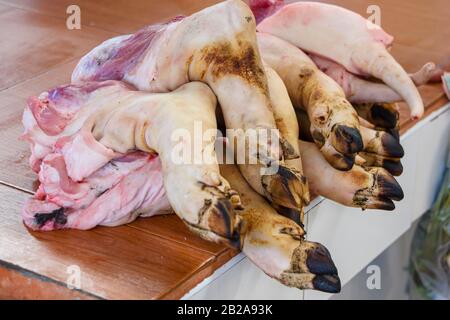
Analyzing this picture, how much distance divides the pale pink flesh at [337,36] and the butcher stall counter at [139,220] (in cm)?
22

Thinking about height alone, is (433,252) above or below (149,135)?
below

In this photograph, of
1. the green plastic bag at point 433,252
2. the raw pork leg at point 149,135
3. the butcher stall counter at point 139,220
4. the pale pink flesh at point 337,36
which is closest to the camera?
the raw pork leg at point 149,135

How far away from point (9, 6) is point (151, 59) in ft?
3.01

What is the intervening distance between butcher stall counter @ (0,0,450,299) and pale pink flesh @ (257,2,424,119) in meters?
0.22

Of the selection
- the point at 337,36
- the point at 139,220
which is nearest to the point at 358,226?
the point at 337,36

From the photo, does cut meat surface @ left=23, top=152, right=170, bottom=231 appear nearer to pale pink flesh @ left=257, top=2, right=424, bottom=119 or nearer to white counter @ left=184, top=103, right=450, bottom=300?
white counter @ left=184, top=103, right=450, bottom=300

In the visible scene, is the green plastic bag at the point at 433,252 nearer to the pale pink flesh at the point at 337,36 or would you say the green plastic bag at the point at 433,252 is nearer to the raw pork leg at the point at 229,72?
the pale pink flesh at the point at 337,36

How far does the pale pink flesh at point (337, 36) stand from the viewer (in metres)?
1.21

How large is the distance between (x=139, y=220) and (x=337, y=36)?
→ 16.9 inches

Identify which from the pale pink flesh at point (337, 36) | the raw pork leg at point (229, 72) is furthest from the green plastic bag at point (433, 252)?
the raw pork leg at point (229, 72)

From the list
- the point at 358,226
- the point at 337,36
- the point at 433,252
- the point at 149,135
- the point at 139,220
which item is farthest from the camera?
the point at 433,252

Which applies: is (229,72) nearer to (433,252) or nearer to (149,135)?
(149,135)

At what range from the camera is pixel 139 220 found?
108 cm

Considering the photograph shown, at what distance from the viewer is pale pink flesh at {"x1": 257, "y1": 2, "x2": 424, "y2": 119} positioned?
121cm
